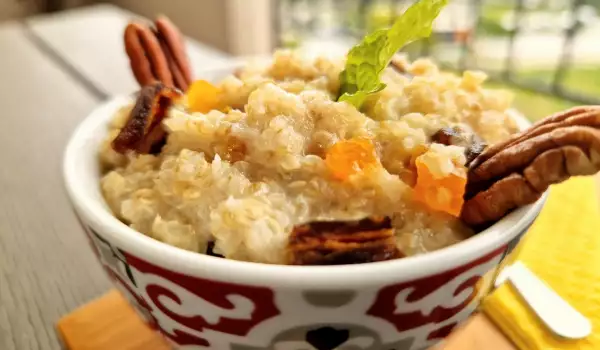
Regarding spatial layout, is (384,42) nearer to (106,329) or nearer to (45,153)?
(106,329)

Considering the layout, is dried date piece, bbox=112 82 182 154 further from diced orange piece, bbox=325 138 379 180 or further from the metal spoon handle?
the metal spoon handle

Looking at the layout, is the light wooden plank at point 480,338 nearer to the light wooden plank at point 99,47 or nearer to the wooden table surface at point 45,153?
the wooden table surface at point 45,153

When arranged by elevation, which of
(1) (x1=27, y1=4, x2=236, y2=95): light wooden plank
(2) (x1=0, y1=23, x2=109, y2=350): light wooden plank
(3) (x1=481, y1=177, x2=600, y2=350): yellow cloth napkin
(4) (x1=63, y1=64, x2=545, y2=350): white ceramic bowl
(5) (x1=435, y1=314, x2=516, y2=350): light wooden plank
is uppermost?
(4) (x1=63, y1=64, x2=545, y2=350): white ceramic bowl

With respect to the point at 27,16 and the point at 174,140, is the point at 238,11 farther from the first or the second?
the point at 174,140

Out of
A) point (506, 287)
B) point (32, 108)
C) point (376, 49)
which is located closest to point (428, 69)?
point (376, 49)

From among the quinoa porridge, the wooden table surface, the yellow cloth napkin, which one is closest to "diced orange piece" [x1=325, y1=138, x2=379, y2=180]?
the quinoa porridge

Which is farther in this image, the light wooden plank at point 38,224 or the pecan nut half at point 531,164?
the light wooden plank at point 38,224

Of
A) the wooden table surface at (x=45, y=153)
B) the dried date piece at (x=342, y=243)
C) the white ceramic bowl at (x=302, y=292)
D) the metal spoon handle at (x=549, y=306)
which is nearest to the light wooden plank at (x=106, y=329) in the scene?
the wooden table surface at (x=45, y=153)
